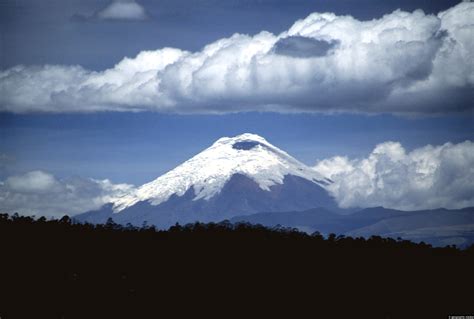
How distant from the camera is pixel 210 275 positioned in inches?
5005

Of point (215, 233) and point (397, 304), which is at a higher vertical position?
point (215, 233)

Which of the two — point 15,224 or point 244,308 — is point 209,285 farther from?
point 15,224

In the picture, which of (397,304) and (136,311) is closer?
(136,311)

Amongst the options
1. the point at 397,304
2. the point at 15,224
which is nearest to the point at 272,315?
the point at 397,304

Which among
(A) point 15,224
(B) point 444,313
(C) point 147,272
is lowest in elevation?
(B) point 444,313

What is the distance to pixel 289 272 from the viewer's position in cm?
13325

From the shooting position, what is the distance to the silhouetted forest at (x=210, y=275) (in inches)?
4520

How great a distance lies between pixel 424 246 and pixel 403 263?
19.6m

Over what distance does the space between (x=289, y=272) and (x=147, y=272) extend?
23.1 m

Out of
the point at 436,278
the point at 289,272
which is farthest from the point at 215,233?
the point at 436,278

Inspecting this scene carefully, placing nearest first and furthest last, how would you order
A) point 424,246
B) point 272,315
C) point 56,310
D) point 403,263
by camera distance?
point 56,310 → point 272,315 → point 403,263 → point 424,246

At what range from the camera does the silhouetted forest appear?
115 meters

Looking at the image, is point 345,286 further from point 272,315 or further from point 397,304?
point 272,315

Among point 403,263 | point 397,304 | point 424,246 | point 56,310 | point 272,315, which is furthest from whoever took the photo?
point 424,246
